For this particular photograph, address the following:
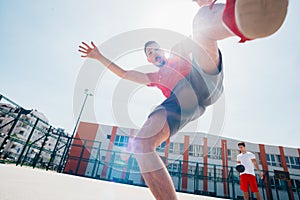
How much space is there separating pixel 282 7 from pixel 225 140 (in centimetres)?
1918

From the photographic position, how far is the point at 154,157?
3.02ft

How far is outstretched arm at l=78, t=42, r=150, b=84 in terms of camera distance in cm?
150

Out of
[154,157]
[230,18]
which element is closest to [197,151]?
[154,157]

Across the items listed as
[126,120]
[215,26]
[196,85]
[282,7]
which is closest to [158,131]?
[196,85]

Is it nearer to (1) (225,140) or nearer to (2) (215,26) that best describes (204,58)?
(2) (215,26)

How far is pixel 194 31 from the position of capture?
2.83ft

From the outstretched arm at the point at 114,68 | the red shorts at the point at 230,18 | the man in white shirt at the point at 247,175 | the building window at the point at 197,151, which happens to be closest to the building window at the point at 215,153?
the building window at the point at 197,151

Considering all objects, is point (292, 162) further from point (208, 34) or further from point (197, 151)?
point (208, 34)

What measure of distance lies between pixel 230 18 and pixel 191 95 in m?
0.47

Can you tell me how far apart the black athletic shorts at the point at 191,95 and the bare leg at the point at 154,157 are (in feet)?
0.19

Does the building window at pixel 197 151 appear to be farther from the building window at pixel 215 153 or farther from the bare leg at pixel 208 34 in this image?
the bare leg at pixel 208 34

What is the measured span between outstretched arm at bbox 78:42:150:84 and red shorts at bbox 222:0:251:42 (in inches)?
33.7

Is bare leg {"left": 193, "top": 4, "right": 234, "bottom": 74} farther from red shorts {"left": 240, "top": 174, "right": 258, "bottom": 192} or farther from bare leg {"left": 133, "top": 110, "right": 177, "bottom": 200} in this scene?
red shorts {"left": 240, "top": 174, "right": 258, "bottom": 192}

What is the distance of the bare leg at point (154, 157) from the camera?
84 cm
